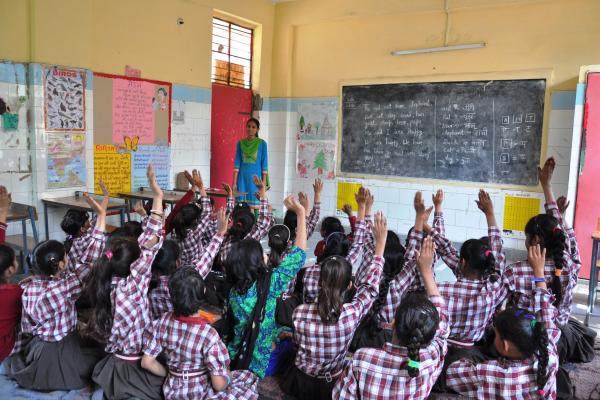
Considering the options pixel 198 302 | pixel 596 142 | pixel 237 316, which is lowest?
pixel 237 316

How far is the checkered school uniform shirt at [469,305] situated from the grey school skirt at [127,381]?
1298 mm

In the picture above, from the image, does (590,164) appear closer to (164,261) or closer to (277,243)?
(277,243)

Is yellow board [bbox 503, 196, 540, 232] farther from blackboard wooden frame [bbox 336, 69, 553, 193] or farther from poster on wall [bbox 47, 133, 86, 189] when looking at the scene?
poster on wall [bbox 47, 133, 86, 189]

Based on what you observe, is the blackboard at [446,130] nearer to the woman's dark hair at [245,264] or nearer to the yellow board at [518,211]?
the yellow board at [518,211]

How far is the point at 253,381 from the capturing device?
7.02ft

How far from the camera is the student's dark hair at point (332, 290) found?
192 cm

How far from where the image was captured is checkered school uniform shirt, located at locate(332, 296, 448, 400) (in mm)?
1603

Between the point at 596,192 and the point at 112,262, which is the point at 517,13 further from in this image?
the point at 112,262

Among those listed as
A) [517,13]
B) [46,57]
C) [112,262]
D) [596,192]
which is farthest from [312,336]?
[517,13]

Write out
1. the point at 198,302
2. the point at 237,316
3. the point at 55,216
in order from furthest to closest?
the point at 55,216 → the point at 237,316 → the point at 198,302

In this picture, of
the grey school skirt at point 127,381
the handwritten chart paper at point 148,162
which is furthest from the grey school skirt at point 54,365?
the handwritten chart paper at point 148,162

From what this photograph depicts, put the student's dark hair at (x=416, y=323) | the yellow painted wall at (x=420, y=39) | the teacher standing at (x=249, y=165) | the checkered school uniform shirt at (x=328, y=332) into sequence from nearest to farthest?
the student's dark hair at (x=416, y=323)
the checkered school uniform shirt at (x=328, y=332)
the yellow painted wall at (x=420, y=39)
the teacher standing at (x=249, y=165)

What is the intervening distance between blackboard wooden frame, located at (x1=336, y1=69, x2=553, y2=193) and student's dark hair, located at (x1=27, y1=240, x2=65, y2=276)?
4.51m

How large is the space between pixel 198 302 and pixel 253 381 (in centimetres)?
50
